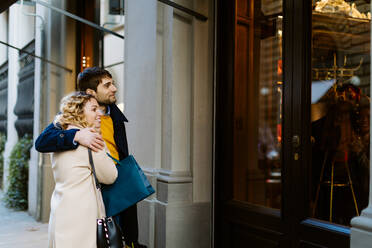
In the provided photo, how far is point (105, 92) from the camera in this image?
3.02 metres

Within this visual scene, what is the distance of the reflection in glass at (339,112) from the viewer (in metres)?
3.36

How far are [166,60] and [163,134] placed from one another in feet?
2.44

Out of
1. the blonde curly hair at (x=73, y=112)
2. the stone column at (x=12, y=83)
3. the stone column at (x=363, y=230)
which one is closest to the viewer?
the stone column at (x=363, y=230)

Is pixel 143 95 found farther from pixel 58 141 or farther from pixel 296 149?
pixel 58 141

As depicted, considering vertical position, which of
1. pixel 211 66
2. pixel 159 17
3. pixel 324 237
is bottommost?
pixel 324 237

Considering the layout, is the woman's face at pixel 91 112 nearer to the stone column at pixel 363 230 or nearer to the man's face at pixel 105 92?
the man's face at pixel 105 92

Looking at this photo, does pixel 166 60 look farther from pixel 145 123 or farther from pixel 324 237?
pixel 324 237

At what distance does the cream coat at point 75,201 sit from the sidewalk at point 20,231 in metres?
3.69

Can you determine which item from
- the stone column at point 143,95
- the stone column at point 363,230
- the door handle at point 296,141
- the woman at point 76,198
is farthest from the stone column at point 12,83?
the stone column at point 363,230

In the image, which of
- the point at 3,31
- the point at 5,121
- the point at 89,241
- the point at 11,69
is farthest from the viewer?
the point at 3,31

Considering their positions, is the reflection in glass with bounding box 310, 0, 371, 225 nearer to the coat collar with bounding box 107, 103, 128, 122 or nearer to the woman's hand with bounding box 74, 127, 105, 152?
the coat collar with bounding box 107, 103, 128, 122

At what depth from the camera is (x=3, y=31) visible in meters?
13.6

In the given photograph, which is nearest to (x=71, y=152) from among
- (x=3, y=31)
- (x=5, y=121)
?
(x=5, y=121)

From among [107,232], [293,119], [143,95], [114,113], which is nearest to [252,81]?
[293,119]
